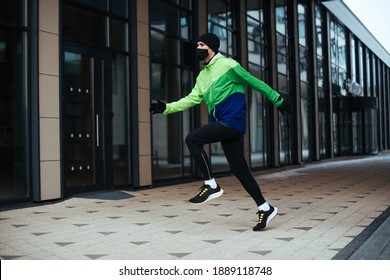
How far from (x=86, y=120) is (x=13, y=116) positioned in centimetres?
142

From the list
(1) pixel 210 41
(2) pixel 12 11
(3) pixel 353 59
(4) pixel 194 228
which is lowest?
(4) pixel 194 228

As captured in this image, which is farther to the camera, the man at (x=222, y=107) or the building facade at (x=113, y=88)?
the building facade at (x=113, y=88)

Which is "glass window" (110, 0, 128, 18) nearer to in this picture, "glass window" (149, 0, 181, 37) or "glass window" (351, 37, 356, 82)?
"glass window" (149, 0, 181, 37)

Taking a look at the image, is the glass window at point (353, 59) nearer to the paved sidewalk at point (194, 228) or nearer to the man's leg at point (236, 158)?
the paved sidewalk at point (194, 228)


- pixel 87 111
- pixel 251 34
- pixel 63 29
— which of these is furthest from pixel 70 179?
pixel 251 34

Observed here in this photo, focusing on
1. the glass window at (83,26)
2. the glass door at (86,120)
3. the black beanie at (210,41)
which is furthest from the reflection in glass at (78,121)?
the black beanie at (210,41)

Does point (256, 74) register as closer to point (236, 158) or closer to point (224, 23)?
point (224, 23)

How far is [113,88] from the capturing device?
8375 mm

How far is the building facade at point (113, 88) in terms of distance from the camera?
6625mm

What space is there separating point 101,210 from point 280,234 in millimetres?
2686

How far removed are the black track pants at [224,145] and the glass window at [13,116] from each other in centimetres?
325

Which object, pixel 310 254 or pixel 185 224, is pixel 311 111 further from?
pixel 310 254

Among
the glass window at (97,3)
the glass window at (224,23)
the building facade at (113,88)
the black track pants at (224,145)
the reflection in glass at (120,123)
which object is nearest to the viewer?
the black track pants at (224,145)

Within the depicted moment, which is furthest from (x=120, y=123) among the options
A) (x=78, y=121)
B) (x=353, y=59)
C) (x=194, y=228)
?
(x=353, y=59)
